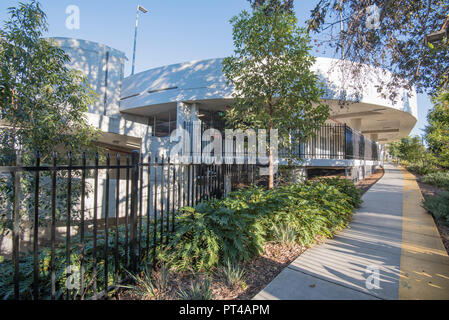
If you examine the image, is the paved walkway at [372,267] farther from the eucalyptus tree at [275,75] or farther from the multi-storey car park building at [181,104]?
the multi-storey car park building at [181,104]

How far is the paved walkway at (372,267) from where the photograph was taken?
280 centimetres

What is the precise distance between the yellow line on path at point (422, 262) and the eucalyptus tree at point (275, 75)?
3.21 metres

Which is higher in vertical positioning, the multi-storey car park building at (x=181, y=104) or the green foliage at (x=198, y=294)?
the multi-storey car park building at (x=181, y=104)

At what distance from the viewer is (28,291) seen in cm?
271

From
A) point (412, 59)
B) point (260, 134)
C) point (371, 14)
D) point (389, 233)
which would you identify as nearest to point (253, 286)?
point (389, 233)

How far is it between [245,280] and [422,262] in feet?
9.22

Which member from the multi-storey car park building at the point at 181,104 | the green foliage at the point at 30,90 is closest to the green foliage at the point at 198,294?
the green foliage at the point at 30,90

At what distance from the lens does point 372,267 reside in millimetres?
3463

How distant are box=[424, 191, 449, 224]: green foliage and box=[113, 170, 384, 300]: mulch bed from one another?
13.8 feet

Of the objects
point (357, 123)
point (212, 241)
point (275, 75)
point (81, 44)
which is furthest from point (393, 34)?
point (81, 44)

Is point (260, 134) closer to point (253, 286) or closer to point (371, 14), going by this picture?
point (371, 14)

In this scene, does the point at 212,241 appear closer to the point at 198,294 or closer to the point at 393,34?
the point at 198,294
